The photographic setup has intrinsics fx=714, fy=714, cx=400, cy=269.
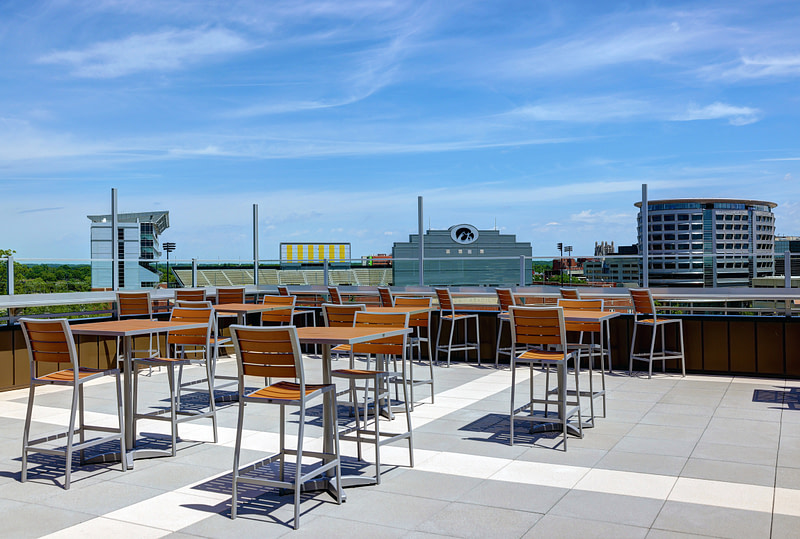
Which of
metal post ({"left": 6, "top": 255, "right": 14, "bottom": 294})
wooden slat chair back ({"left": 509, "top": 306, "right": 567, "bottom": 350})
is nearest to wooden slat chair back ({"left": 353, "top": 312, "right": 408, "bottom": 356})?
wooden slat chair back ({"left": 509, "top": 306, "right": 567, "bottom": 350})

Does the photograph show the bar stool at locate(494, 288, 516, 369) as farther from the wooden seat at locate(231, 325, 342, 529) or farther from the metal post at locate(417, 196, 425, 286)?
→ the wooden seat at locate(231, 325, 342, 529)

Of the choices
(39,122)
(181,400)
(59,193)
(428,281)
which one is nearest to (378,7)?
(428,281)

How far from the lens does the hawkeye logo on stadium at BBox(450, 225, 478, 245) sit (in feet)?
65.1

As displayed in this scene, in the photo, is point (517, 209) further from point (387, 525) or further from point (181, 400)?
point (387, 525)

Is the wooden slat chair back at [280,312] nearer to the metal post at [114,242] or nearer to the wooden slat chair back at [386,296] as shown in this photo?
the wooden slat chair back at [386,296]

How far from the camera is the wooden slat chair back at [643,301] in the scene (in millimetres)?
6828

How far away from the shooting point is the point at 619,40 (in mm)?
13266

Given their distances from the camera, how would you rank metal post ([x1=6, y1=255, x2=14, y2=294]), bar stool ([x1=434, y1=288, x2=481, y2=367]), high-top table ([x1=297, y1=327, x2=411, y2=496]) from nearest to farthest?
high-top table ([x1=297, y1=327, x2=411, y2=496]), metal post ([x1=6, y1=255, x2=14, y2=294]), bar stool ([x1=434, y1=288, x2=481, y2=367])

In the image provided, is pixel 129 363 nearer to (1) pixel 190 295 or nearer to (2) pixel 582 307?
(2) pixel 582 307

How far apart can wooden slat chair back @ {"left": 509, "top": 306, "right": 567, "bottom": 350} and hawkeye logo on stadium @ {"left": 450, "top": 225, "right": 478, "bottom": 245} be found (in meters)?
15.2

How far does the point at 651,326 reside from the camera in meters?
7.21

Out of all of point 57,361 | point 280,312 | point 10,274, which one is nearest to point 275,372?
point 57,361

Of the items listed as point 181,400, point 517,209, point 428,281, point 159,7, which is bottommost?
point 181,400

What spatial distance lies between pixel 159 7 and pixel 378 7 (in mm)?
3802
